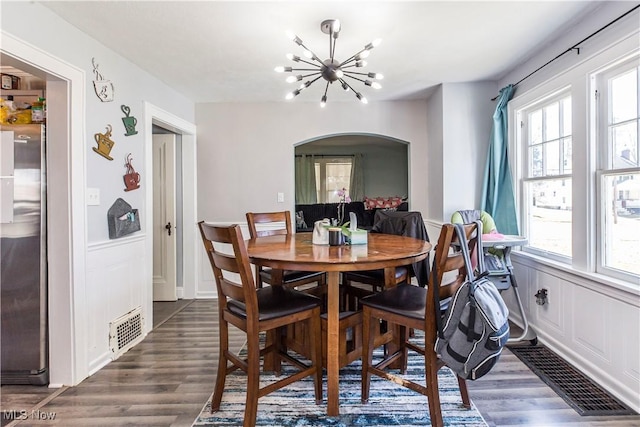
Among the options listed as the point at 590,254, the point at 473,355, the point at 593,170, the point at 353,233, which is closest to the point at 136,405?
the point at 353,233

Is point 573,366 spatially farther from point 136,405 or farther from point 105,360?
point 105,360

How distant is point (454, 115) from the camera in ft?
11.1

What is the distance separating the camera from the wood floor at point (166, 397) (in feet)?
5.58

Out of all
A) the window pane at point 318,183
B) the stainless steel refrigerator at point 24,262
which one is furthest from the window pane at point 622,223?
the window pane at point 318,183

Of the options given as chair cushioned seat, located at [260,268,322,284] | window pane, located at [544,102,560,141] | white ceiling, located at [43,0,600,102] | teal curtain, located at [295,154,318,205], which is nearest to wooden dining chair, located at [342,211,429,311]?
chair cushioned seat, located at [260,268,322,284]

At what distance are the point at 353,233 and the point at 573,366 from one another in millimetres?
1752

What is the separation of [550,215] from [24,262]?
3.81 meters

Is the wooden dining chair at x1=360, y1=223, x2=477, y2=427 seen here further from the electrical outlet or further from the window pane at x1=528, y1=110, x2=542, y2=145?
the electrical outlet

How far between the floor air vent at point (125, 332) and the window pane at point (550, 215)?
345 centimetres

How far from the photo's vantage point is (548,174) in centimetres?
267

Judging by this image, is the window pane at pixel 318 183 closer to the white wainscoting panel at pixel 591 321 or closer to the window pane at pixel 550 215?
the window pane at pixel 550 215

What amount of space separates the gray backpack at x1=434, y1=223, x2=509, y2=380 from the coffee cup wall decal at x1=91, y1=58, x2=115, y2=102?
257cm

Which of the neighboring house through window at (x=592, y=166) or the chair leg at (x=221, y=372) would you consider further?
the neighboring house through window at (x=592, y=166)

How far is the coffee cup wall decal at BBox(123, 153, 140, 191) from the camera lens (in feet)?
8.68
